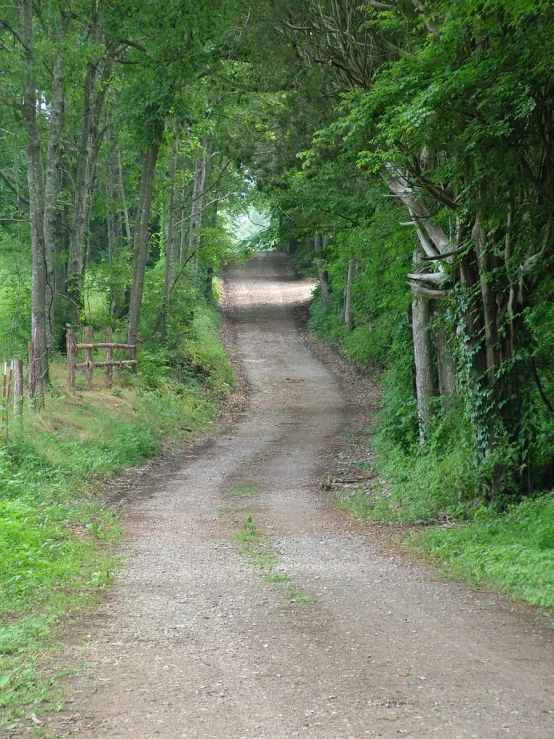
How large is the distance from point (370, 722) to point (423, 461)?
9764 mm

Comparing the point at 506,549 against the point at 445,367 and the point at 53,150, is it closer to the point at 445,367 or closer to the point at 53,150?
the point at 445,367

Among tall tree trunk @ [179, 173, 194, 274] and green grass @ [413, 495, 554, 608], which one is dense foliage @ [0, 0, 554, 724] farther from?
tall tree trunk @ [179, 173, 194, 274]

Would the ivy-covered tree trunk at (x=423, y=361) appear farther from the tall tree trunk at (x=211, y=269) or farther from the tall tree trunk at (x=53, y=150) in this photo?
the tall tree trunk at (x=211, y=269)

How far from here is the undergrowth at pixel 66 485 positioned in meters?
5.73

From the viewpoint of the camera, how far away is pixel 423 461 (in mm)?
14008

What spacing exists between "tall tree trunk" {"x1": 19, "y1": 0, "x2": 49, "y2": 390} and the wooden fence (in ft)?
9.08

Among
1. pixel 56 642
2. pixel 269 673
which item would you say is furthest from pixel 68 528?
pixel 269 673

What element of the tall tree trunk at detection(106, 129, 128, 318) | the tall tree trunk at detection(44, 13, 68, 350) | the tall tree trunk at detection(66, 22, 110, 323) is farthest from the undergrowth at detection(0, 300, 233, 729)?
the tall tree trunk at detection(106, 129, 128, 318)

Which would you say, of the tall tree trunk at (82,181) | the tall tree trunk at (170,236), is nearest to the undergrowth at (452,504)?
the tall tree trunk at (82,181)

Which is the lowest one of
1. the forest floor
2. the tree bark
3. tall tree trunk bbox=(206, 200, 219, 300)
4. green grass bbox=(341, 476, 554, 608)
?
green grass bbox=(341, 476, 554, 608)

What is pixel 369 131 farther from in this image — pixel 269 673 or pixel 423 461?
pixel 269 673

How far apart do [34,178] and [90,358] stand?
5.91m

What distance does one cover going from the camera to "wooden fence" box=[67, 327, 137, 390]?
19359mm

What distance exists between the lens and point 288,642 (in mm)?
5895
